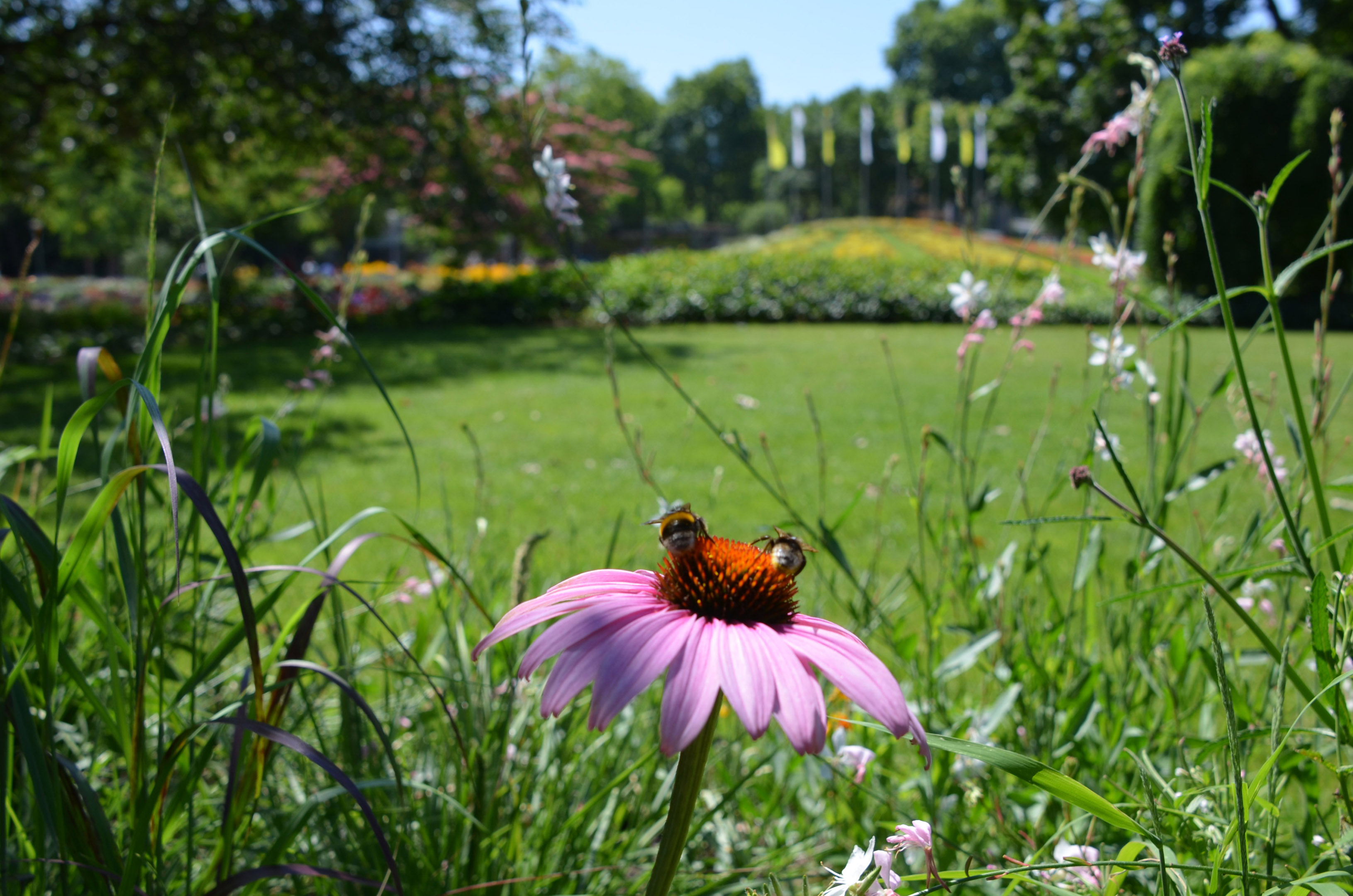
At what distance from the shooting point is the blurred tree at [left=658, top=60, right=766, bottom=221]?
70750 mm

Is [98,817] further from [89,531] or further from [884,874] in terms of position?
[884,874]

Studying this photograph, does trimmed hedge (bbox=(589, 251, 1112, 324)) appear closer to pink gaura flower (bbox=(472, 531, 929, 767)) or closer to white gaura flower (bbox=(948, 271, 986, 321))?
white gaura flower (bbox=(948, 271, 986, 321))

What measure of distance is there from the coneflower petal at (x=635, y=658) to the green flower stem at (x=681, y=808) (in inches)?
2.2

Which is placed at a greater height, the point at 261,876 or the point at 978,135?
the point at 978,135

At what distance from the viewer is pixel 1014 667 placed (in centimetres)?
153

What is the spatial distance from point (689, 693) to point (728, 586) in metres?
0.15

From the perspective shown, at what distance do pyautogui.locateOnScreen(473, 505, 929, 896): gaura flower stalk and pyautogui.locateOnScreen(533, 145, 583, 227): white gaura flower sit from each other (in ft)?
2.26

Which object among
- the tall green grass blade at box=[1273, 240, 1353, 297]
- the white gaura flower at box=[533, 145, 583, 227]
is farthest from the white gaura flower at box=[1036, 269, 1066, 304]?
the white gaura flower at box=[533, 145, 583, 227]

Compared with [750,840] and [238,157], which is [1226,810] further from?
[238,157]

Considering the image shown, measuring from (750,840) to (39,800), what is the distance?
124 centimetres

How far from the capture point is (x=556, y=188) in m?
1.31

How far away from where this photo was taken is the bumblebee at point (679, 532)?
736mm

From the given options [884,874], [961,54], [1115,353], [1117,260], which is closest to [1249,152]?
[1117,260]

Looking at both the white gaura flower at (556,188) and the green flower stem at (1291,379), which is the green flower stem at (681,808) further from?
the white gaura flower at (556,188)
